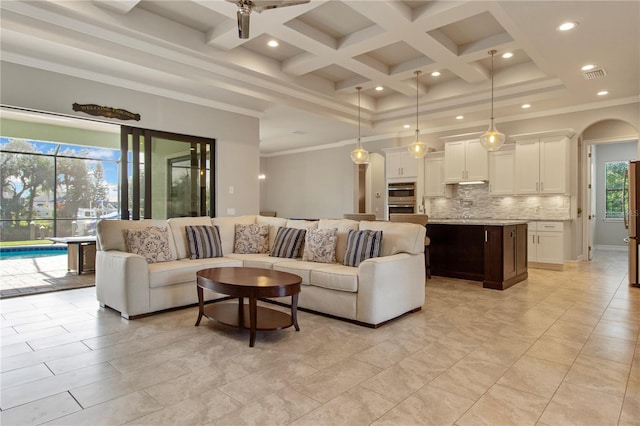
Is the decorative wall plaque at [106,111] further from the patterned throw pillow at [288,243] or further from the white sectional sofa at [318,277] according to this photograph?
the patterned throw pillow at [288,243]

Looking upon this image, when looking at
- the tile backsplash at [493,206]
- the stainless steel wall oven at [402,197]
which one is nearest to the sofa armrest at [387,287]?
the tile backsplash at [493,206]

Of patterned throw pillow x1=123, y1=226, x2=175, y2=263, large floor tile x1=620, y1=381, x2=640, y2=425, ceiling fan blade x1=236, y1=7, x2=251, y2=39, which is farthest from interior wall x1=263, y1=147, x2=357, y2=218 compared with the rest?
large floor tile x1=620, y1=381, x2=640, y2=425

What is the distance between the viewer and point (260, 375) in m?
2.43

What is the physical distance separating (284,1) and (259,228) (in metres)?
3.12

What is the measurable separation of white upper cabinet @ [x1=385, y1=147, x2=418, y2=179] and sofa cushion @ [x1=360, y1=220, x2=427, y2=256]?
451 cm

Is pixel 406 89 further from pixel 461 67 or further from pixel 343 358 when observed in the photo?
pixel 343 358

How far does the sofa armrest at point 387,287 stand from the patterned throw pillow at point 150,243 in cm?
228

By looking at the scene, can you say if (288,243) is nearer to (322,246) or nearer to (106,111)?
(322,246)

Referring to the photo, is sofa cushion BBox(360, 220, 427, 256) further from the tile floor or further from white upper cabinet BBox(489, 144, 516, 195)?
white upper cabinet BBox(489, 144, 516, 195)

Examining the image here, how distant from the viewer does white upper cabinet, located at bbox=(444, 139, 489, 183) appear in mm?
7293

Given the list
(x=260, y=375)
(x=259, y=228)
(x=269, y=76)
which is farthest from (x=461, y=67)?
(x=260, y=375)

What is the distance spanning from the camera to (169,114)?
570 cm

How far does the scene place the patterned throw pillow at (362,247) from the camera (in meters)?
3.89

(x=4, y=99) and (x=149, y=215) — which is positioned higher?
(x=4, y=99)
